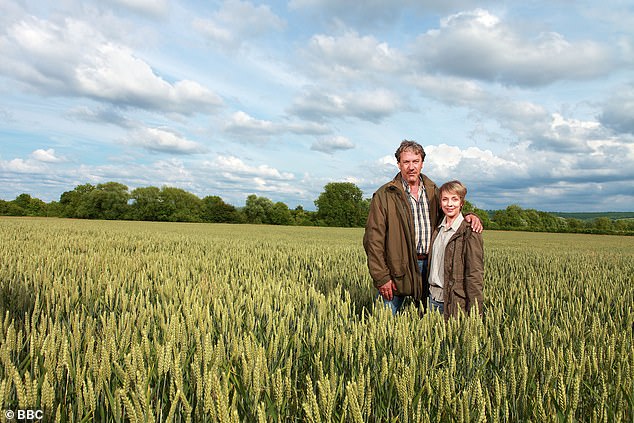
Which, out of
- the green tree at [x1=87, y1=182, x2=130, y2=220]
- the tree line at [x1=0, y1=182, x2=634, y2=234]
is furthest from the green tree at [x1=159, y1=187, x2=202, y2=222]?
the green tree at [x1=87, y1=182, x2=130, y2=220]

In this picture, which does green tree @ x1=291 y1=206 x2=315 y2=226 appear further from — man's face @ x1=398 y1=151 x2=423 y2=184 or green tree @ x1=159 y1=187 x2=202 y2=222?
man's face @ x1=398 y1=151 x2=423 y2=184

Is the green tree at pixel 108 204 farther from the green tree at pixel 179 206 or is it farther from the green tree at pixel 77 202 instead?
the green tree at pixel 179 206

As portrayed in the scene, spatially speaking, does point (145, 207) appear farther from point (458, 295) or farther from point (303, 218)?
point (458, 295)

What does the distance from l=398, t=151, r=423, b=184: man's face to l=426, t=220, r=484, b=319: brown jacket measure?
0.67 metres

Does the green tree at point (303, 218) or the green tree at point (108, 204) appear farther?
the green tree at point (303, 218)

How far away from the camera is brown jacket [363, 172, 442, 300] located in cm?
386

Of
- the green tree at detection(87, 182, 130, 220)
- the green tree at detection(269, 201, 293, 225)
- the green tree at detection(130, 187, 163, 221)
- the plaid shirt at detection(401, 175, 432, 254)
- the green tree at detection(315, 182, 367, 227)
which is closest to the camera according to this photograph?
the plaid shirt at detection(401, 175, 432, 254)

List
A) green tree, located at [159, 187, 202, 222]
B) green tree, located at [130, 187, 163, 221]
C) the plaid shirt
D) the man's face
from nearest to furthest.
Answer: the man's face
the plaid shirt
green tree, located at [159, 187, 202, 222]
green tree, located at [130, 187, 163, 221]

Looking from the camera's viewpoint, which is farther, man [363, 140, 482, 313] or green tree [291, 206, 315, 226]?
green tree [291, 206, 315, 226]

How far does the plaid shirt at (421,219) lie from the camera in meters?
4.00

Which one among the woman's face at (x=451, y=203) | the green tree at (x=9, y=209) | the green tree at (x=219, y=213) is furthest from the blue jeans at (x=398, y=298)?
the green tree at (x=9, y=209)

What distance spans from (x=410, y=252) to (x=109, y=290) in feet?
9.57

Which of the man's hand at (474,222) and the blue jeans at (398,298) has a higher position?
the man's hand at (474,222)

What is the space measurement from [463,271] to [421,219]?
719 mm
